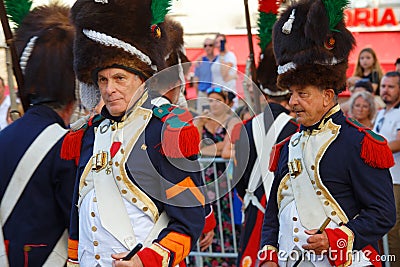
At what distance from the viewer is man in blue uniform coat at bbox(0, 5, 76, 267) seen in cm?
408

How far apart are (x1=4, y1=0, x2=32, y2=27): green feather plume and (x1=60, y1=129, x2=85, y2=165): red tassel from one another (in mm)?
969

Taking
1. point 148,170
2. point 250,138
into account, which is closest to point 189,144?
point 148,170

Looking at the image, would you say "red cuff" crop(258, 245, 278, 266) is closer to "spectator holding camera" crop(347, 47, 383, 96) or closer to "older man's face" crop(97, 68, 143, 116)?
"older man's face" crop(97, 68, 143, 116)

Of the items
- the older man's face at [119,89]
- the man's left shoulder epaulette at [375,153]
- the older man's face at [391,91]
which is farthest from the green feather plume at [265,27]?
the older man's face at [119,89]

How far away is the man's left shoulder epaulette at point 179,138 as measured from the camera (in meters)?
3.41

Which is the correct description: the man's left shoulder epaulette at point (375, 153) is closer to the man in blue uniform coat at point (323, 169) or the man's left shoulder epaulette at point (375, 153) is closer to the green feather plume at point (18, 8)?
the man in blue uniform coat at point (323, 169)

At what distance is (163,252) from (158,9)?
1.10m

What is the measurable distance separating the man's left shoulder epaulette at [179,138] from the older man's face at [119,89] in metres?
0.19

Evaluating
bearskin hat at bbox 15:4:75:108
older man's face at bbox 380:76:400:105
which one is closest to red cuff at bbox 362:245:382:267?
bearskin hat at bbox 15:4:75:108

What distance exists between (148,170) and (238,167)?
4.02 ft

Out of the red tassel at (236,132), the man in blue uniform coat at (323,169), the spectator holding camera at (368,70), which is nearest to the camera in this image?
the man in blue uniform coat at (323,169)

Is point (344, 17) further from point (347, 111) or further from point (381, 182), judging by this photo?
point (347, 111)

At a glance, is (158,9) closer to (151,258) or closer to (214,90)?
(151,258)

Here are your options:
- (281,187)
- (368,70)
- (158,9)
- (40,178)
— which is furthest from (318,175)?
(368,70)
